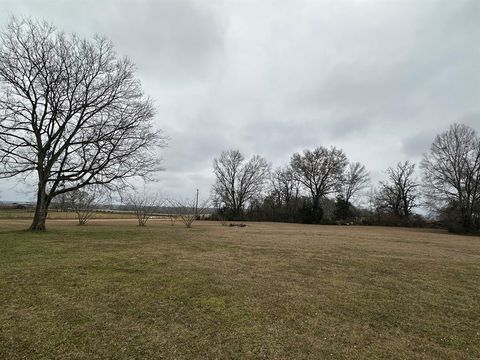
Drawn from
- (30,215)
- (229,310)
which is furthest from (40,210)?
(30,215)

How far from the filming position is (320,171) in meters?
46.5

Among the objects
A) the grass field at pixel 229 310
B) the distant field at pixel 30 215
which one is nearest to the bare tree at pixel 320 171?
the distant field at pixel 30 215

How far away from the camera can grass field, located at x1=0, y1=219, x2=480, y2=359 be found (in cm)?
296

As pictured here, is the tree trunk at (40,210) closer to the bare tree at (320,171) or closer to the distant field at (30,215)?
the distant field at (30,215)

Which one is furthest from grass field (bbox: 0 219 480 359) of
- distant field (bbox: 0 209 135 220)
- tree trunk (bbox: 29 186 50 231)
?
distant field (bbox: 0 209 135 220)

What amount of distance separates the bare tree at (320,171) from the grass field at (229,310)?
40.0 m

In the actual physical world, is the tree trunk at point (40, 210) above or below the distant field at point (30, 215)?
above

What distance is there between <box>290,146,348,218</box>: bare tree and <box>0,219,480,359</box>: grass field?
40.0 m

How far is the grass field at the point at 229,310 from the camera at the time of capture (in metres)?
2.96

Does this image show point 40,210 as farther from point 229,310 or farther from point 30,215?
point 30,215

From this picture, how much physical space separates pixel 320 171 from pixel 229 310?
44.6 meters

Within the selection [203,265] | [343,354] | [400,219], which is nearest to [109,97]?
[203,265]

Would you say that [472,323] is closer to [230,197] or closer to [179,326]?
[179,326]

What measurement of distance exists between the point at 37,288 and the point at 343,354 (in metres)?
4.48
